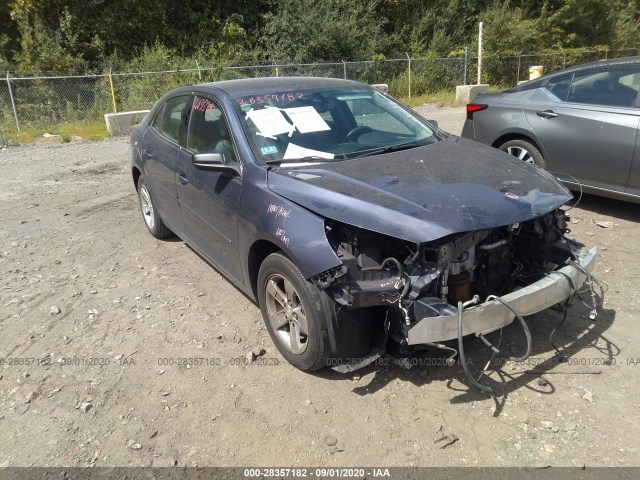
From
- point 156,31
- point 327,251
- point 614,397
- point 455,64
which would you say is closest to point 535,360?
point 614,397

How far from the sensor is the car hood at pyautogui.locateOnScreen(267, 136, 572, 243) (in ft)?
9.10

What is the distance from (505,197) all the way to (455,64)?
69.6 feet

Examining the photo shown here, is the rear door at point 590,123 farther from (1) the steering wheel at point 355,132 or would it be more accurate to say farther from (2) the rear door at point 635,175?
(1) the steering wheel at point 355,132

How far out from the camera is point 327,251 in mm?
2852

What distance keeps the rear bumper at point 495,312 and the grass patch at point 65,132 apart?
Answer: 13254 millimetres

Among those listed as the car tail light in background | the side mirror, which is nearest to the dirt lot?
the side mirror

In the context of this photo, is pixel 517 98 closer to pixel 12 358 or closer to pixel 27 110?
pixel 12 358

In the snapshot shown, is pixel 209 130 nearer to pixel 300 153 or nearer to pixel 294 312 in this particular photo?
pixel 300 153

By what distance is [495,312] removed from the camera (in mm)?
2826

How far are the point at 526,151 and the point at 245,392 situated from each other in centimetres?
447

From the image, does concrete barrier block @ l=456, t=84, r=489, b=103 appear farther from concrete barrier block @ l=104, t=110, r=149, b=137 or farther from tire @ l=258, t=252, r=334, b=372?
tire @ l=258, t=252, r=334, b=372

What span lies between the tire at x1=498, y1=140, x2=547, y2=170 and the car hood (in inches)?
95.4

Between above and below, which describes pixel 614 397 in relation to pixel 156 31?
below

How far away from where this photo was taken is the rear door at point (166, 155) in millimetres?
4660
